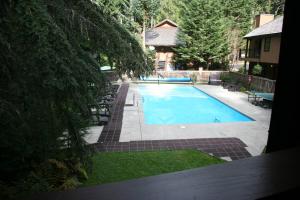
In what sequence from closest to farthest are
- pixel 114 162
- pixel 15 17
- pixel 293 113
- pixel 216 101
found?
1. pixel 293 113
2. pixel 15 17
3. pixel 114 162
4. pixel 216 101

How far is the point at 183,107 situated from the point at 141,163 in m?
9.92

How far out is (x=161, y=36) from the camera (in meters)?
30.9

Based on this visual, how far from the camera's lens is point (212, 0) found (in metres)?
26.3

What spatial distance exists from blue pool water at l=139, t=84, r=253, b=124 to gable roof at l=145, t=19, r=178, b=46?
28.9 feet

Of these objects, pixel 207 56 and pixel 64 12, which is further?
pixel 207 56

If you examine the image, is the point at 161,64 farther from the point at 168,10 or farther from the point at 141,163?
the point at 141,163

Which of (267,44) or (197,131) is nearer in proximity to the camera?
(197,131)

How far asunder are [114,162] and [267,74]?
18793 mm

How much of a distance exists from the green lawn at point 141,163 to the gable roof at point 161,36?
22910mm

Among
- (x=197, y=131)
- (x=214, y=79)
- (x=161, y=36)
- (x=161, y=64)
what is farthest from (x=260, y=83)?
(x=161, y=36)

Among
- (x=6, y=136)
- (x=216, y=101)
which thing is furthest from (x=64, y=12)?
(x=216, y=101)

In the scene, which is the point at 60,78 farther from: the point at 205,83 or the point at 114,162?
the point at 205,83

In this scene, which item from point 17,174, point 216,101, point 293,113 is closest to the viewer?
point 293,113

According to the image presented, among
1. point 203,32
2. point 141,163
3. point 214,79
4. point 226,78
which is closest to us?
point 141,163
